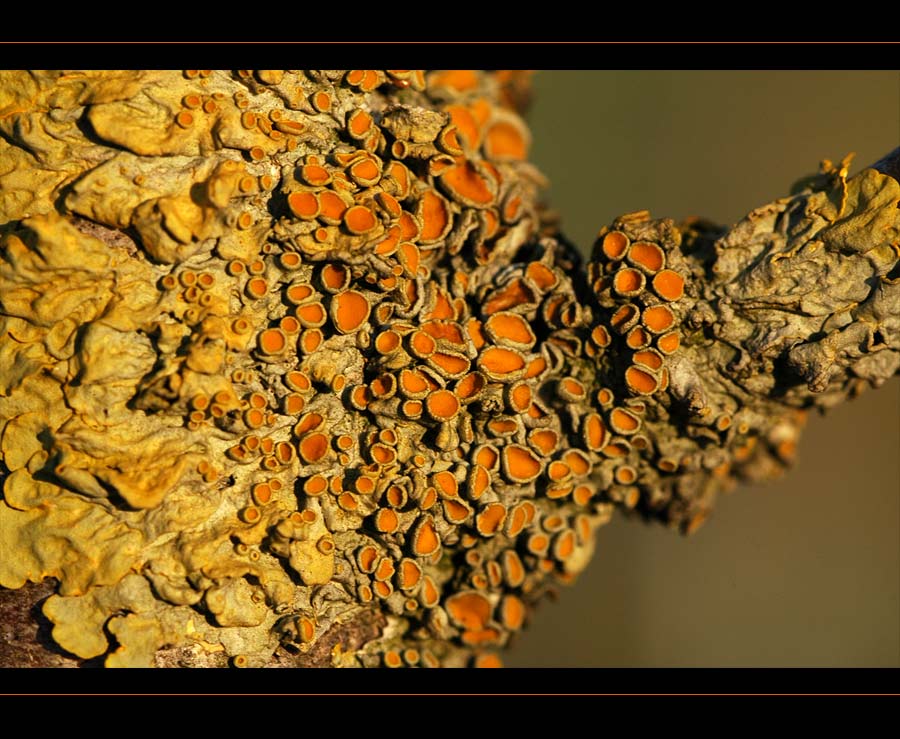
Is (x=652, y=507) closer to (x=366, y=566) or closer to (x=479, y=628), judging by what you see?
(x=479, y=628)

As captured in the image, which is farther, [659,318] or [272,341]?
[659,318]

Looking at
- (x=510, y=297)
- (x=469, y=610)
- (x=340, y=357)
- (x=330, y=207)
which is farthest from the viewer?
(x=469, y=610)

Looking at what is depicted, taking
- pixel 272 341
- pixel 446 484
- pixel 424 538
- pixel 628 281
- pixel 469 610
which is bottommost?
pixel 469 610

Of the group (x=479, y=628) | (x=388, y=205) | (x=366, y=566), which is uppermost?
(x=388, y=205)

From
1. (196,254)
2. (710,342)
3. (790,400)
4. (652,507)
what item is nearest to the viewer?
(196,254)

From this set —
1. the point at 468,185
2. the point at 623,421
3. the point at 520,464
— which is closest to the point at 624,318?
the point at 623,421

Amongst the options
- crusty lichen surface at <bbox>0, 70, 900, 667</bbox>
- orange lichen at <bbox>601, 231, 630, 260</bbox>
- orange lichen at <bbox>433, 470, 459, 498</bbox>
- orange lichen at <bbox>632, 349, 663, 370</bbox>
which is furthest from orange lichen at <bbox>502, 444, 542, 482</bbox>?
orange lichen at <bbox>601, 231, 630, 260</bbox>

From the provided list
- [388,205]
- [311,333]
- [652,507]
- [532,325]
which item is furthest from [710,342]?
[311,333]

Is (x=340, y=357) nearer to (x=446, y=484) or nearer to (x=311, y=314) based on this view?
(x=311, y=314)
